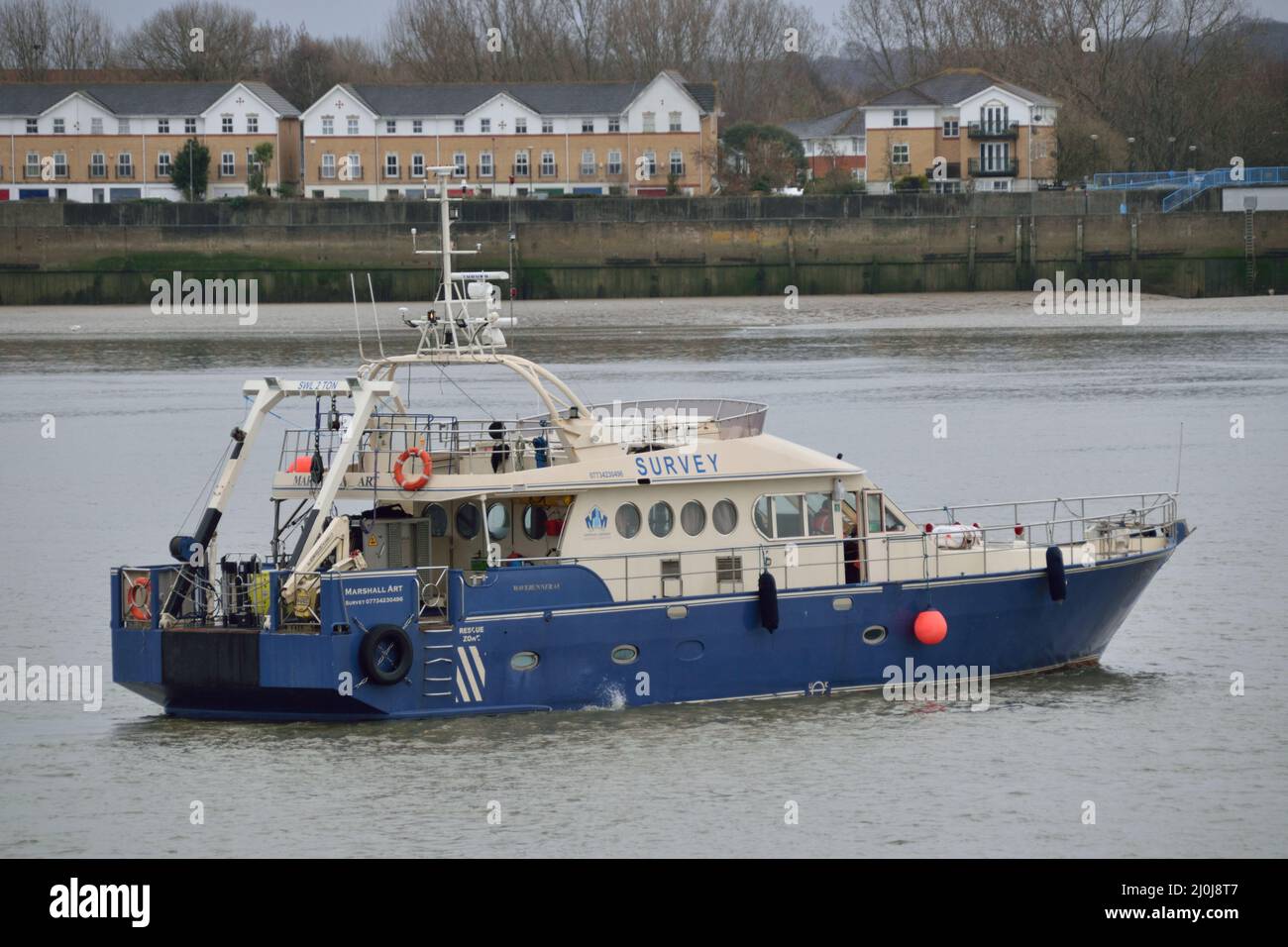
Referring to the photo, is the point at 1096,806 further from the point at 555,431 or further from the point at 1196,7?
the point at 1196,7

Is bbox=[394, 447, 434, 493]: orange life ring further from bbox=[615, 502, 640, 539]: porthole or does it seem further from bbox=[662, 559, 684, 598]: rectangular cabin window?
bbox=[662, 559, 684, 598]: rectangular cabin window

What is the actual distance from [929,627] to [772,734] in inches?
101

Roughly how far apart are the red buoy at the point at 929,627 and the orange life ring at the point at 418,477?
233 inches

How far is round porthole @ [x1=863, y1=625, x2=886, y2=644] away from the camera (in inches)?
939

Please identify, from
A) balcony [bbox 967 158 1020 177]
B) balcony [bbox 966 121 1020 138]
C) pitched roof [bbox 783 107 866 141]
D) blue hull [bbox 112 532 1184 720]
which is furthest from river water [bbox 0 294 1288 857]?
pitched roof [bbox 783 107 866 141]

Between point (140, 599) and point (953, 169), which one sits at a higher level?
point (953, 169)

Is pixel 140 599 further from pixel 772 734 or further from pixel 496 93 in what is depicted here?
pixel 496 93

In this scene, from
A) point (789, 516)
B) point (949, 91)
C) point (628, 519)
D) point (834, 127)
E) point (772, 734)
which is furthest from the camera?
point (834, 127)

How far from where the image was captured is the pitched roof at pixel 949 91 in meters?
102

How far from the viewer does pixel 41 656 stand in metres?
26.5

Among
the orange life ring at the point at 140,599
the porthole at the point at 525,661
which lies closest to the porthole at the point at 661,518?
the porthole at the point at 525,661

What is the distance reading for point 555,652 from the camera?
22547mm

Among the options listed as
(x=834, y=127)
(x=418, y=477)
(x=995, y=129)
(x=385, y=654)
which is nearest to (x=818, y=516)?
(x=418, y=477)
